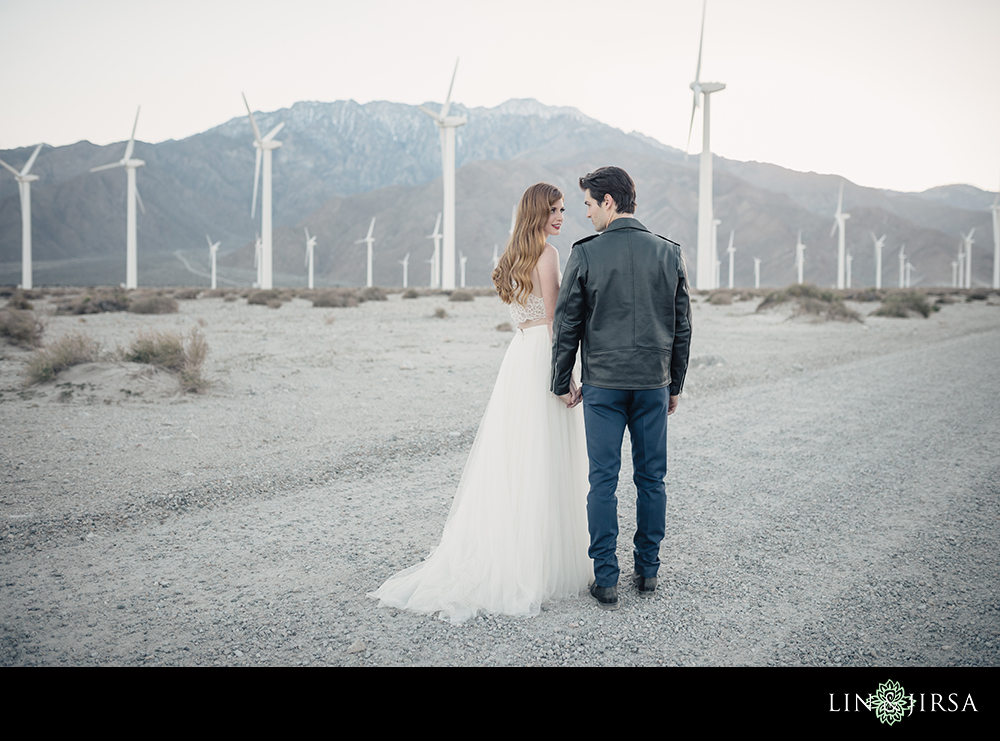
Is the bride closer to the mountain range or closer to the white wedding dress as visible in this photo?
the white wedding dress

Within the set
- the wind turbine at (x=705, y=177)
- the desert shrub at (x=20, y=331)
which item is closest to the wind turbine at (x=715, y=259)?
the wind turbine at (x=705, y=177)

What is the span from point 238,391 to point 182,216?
691 feet

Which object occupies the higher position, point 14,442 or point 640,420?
point 640,420

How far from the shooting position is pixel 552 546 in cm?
368

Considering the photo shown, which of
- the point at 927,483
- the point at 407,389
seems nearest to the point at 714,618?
the point at 927,483

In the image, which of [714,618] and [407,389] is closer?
[714,618]

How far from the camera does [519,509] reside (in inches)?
146

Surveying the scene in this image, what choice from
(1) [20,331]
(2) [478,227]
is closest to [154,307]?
(1) [20,331]

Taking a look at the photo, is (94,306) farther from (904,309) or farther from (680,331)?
(904,309)

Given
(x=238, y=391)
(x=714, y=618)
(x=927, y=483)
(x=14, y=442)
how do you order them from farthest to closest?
(x=238, y=391), (x=14, y=442), (x=927, y=483), (x=714, y=618)

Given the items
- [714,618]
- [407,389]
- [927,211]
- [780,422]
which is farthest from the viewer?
[927,211]

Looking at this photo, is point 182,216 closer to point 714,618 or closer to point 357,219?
point 357,219

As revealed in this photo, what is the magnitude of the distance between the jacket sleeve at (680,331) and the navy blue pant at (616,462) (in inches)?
5.8
